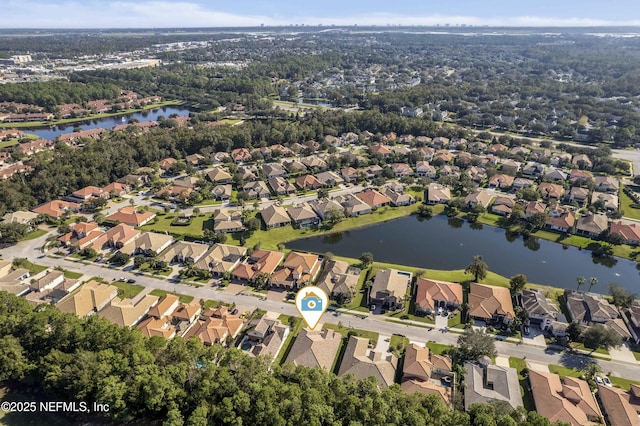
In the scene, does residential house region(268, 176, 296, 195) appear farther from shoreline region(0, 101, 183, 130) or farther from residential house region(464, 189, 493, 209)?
shoreline region(0, 101, 183, 130)

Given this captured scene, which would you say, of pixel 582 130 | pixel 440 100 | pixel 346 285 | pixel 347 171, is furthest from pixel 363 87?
pixel 346 285

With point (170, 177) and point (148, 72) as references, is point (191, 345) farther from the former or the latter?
point (148, 72)

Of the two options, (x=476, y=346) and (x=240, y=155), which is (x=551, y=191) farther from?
(x=240, y=155)

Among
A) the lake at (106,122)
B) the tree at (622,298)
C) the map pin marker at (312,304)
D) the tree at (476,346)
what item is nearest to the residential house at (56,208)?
the map pin marker at (312,304)

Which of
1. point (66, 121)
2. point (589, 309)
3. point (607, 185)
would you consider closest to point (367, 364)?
point (589, 309)

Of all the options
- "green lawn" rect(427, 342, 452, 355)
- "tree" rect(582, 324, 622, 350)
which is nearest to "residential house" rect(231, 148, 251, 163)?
"green lawn" rect(427, 342, 452, 355)

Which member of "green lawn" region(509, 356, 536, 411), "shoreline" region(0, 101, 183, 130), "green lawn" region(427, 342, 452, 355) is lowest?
"green lawn" region(509, 356, 536, 411)
